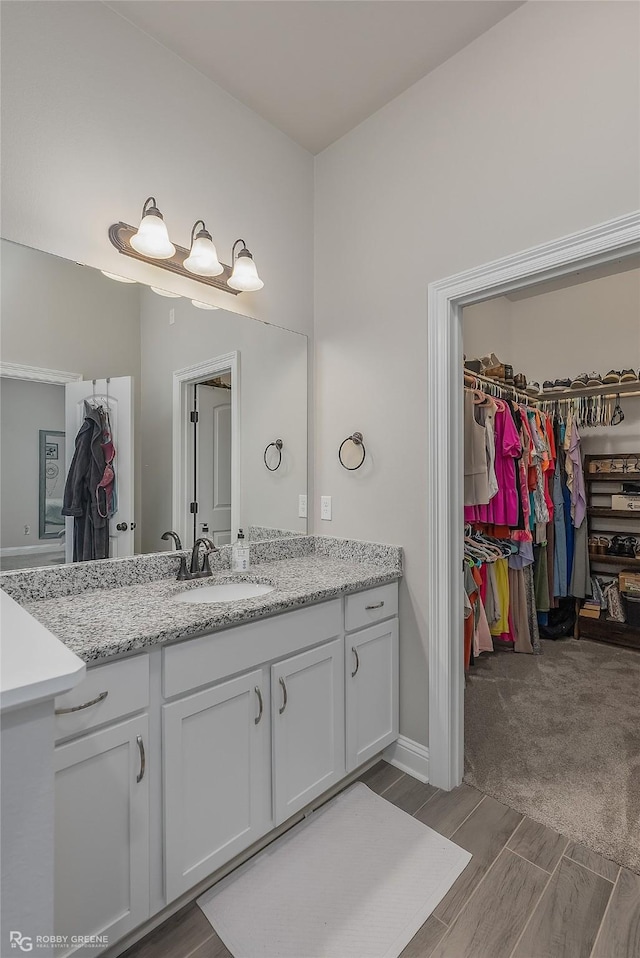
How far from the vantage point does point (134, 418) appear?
187 centimetres

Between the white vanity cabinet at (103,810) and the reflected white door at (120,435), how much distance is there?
2.17ft

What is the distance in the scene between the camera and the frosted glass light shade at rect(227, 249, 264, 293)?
2.06 metres

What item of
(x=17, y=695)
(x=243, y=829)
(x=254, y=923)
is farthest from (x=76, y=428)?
(x=254, y=923)

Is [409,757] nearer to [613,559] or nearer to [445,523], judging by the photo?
[445,523]

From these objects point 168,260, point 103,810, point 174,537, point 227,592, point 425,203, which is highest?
point 425,203

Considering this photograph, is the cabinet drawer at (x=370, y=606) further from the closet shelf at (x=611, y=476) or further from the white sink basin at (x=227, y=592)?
the closet shelf at (x=611, y=476)

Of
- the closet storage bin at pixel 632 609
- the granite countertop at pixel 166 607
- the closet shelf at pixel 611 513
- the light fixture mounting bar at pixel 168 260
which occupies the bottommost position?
the closet storage bin at pixel 632 609

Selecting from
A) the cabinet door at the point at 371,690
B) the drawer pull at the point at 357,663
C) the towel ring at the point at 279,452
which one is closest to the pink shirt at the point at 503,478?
the cabinet door at the point at 371,690

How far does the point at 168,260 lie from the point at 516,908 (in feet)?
8.28

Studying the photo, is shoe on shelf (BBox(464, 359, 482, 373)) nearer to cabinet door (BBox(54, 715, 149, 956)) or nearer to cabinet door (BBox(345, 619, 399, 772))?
cabinet door (BBox(345, 619, 399, 772))

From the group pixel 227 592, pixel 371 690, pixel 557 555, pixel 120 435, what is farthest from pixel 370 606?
pixel 557 555

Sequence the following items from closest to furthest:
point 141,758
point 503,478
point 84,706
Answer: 1. point 84,706
2. point 141,758
3. point 503,478

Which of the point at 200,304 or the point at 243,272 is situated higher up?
the point at 243,272

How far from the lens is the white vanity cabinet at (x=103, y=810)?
112 cm
